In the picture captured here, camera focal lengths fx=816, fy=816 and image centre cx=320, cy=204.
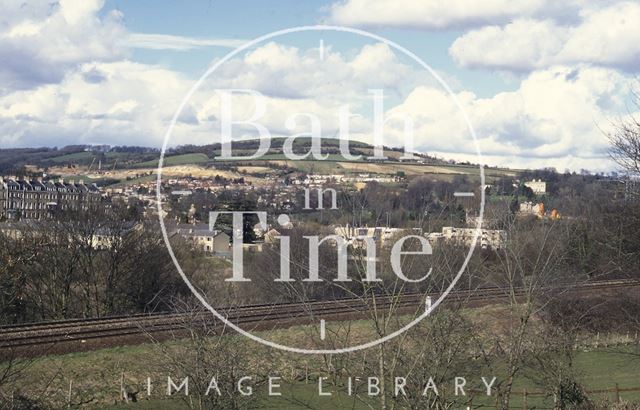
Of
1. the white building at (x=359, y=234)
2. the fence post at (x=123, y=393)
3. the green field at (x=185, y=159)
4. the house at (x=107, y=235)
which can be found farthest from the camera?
the green field at (x=185, y=159)

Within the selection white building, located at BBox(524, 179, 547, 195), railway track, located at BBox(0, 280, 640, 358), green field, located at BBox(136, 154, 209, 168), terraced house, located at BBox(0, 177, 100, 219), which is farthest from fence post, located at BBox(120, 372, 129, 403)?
terraced house, located at BBox(0, 177, 100, 219)

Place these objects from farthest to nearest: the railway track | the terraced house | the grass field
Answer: the terraced house → the railway track → the grass field

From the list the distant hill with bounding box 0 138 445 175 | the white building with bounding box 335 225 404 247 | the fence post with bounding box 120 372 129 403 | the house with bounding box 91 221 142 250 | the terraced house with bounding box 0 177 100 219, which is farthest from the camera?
the terraced house with bounding box 0 177 100 219

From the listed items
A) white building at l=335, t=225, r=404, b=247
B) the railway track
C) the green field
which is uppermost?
the green field

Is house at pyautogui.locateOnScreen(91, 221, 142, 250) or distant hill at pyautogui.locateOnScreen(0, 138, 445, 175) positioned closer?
distant hill at pyautogui.locateOnScreen(0, 138, 445, 175)

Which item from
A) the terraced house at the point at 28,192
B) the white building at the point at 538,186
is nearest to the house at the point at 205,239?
the terraced house at the point at 28,192

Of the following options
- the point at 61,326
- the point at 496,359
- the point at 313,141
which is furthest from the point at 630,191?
the point at 61,326

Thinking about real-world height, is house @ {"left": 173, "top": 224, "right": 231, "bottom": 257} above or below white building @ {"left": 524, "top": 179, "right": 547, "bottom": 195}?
below

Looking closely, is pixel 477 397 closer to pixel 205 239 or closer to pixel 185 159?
pixel 205 239

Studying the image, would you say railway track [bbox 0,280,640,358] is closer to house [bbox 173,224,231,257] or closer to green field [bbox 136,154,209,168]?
house [bbox 173,224,231,257]

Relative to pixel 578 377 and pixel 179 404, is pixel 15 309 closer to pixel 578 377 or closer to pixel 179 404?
pixel 179 404

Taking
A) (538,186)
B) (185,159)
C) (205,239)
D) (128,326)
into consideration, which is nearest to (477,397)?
(128,326)

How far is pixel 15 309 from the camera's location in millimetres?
27578

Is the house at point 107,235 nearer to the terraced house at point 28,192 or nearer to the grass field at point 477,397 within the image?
the terraced house at point 28,192
